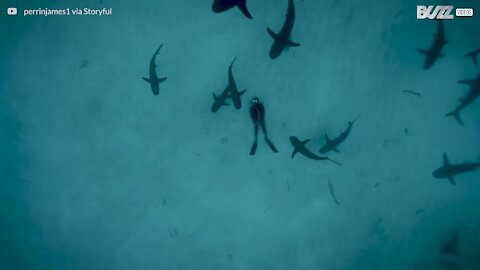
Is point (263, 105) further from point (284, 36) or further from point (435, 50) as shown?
point (435, 50)

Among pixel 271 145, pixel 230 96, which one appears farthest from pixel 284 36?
pixel 271 145

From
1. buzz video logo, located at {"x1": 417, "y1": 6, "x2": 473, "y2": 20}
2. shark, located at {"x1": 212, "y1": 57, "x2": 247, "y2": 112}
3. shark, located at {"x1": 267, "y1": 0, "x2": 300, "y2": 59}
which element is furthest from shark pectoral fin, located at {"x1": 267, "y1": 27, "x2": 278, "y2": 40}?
buzz video logo, located at {"x1": 417, "y1": 6, "x2": 473, "y2": 20}

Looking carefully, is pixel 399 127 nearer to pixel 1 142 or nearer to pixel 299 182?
pixel 299 182

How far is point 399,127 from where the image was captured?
124cm

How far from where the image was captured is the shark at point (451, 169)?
1.24 m

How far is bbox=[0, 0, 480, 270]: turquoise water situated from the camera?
3.93 ft

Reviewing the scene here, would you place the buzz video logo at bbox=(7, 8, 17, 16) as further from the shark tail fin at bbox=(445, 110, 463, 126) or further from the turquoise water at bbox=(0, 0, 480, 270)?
the shark tail fin at bbox=(445, 110, 463, 126)

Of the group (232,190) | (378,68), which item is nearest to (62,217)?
(232,190)

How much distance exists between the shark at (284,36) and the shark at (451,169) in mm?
677

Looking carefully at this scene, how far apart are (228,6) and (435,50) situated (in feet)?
2.40

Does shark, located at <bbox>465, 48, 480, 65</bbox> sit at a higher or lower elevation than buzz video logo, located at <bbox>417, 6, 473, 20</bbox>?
lower

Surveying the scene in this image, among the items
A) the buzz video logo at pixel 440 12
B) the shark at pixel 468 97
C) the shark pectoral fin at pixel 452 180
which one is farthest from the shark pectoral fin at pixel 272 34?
the shark pectoral fin at pixel 452 180

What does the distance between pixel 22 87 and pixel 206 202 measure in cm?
76

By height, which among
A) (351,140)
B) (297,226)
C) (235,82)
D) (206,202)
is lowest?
(297,226)
